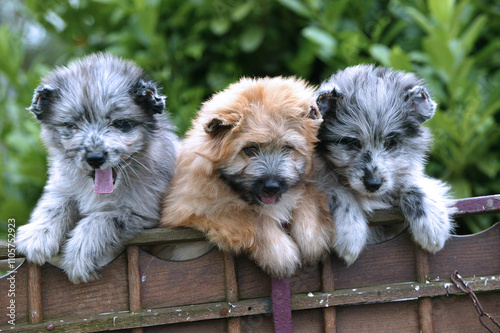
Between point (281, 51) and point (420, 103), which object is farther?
point (281, 51)

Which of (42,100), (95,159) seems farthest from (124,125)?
(42,100)

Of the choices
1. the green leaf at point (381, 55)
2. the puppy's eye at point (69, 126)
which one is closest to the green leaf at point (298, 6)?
the green leaf at point (381, 55)

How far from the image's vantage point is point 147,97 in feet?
12.1

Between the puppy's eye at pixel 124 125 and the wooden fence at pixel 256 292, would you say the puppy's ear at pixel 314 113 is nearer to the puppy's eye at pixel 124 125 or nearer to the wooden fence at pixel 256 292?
the wooden fence at pixel 256 292

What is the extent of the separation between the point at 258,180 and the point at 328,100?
0.84 m

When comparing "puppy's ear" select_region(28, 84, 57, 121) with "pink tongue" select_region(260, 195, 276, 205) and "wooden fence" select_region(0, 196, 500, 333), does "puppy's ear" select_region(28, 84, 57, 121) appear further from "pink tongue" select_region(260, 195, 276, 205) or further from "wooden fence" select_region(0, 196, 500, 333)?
"pink tongue" select_region(260, 195, 276, 205)

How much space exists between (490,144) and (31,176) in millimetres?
5322


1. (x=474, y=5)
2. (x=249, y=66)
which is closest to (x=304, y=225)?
(x=249, y=66)

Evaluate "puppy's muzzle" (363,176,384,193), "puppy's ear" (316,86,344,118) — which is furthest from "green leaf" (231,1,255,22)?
"puppy's muzzle" (363,176,384,193)

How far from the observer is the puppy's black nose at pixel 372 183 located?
3387 millimetres

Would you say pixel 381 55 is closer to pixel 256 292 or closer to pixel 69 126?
pixel 256 292

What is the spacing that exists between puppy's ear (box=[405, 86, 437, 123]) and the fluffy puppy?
0.74 metres

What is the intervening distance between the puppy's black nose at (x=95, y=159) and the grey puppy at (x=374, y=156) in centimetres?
153

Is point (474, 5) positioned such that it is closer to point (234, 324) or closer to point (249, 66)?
point (249, 66)
